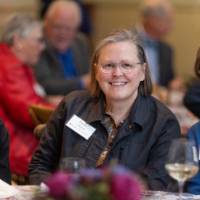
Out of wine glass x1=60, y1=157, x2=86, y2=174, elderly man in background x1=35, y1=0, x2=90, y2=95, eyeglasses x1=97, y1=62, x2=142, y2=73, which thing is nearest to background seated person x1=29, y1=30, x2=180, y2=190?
eyeglasses x1=97, y1=62, x2=142, y2=73

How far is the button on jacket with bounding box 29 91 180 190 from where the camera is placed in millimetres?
3336

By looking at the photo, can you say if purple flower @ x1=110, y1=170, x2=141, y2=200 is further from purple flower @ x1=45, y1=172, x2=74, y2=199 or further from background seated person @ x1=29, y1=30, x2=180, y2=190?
background seated person @ x1=29, y1=30, x2=180, y2=190

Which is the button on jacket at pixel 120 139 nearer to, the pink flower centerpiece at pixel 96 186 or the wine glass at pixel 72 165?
the wine glass at pixel 72 165

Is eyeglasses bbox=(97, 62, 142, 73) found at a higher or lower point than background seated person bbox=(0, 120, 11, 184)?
higher

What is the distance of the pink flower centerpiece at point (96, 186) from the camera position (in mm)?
1837

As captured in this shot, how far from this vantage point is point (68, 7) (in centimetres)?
656

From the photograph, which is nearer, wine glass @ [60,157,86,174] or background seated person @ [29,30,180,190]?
wine glass @ [60,157,86,174]

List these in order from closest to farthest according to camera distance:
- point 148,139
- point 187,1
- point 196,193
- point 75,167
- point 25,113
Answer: point 75,167 < point 196,193 < point 148,139 < point 25,113 < point 187,1

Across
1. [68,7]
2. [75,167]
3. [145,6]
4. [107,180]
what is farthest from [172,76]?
[107,180]

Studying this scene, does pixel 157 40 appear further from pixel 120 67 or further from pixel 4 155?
pixel 4 155

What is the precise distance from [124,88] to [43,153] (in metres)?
0.56

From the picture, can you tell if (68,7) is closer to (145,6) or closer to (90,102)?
(145,6)

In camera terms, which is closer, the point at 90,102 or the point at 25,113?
the point at 90,102

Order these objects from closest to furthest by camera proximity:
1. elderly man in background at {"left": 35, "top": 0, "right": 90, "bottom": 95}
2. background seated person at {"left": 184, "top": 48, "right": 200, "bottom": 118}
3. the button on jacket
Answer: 1. the button on jacket
2. background seated person at {"left": 184, "top": 48, "right": 200, "bottom": 118}
3. elderly man in background at {"left": 35, "top": 0, "right": 90, "bottom": 95}
